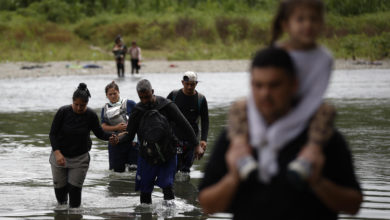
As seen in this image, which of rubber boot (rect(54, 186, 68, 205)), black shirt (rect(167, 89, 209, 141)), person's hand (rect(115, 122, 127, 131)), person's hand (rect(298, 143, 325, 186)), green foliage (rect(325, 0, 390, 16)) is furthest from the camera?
green foliage (rect(325, 0, 390, 16))

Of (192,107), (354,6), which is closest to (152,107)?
(192,107)

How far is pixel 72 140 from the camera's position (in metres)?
7.83

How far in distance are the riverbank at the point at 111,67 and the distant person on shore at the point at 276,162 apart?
34.7 metres

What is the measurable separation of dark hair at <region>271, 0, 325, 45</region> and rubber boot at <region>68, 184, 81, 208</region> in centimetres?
548

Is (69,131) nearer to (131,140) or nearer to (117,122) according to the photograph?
(131,140)

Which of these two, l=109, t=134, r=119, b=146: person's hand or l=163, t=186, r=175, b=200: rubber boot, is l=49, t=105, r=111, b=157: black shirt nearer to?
l=109, t=134, r=119, b=146: person's hand

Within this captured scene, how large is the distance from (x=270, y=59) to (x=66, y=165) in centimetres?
551

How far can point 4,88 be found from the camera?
2905 cm

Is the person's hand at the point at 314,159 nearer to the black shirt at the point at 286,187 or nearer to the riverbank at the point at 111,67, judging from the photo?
Answer: the black shirt at the point at 286,187

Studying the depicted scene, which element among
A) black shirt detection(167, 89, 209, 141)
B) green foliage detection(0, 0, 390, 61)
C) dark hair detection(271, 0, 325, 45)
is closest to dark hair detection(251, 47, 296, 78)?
dark hair detection(271, 0, 325, 45)

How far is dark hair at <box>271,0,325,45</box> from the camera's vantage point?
2703 mm

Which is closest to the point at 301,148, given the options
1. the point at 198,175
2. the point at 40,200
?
the point at 40,200

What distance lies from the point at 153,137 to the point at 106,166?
3.73 meters

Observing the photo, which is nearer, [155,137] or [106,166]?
[155,137]
